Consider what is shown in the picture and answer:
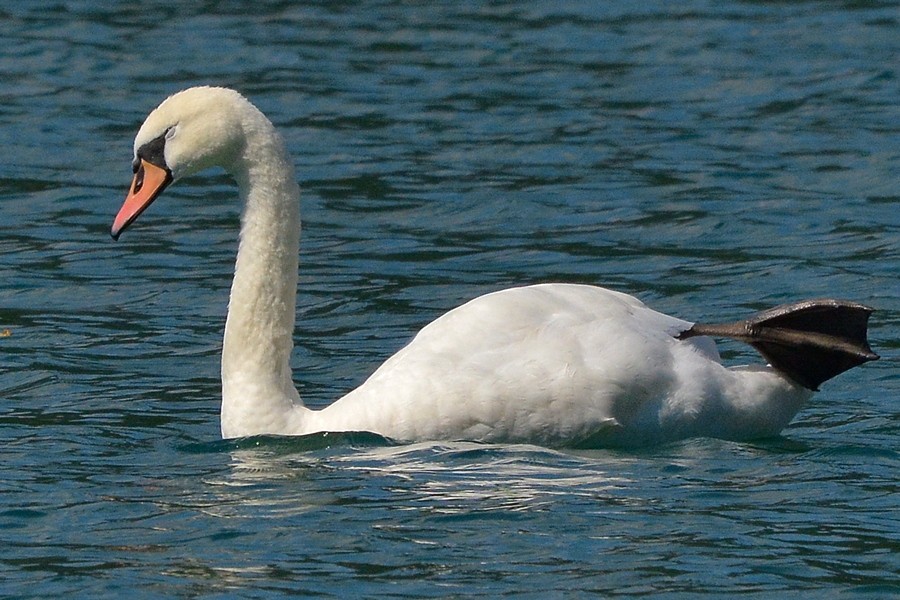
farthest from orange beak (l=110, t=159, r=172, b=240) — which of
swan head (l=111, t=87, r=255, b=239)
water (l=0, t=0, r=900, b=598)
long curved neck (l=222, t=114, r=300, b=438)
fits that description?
water (l=0, t=0, r=900, b=598)

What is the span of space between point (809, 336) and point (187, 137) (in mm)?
2612

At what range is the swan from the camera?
25.4ft

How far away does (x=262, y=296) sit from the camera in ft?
27.1

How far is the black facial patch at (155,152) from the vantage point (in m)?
8.09

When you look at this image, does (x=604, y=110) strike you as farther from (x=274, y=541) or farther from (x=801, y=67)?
(x=274, y=541)

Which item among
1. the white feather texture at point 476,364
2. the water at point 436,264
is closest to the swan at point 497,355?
the white feather texture at point 476,364

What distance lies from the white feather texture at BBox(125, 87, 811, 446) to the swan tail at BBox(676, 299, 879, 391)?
0.32 feet

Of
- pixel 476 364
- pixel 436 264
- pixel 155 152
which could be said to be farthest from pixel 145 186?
pixel 436 264

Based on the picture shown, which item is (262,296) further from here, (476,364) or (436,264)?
(436,264)

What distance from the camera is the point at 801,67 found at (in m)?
16.7

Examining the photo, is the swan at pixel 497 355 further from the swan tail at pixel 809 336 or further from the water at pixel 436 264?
the water at pixel 436 264

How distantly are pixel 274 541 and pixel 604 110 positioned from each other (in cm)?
933

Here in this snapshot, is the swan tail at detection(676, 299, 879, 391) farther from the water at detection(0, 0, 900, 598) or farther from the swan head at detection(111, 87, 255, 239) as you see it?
→ the swan head at detection(111, 87, 255, 239)

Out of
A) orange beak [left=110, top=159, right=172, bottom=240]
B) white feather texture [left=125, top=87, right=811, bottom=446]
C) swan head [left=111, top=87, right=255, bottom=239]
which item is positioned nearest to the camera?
white feather texture [left=125, top=87, right=811, bottom=446]
